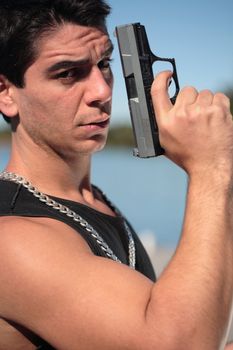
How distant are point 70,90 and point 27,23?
0.30m

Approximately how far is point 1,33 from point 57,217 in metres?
0.75

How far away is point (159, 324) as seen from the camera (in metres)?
1.47

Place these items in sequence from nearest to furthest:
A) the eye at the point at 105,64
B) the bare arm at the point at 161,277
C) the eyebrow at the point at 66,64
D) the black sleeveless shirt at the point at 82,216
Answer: the bare arm at the point at 161,277 → the black sleeveless shirt at the point at 82,216 → the eyebrow at the point at 66,64 → the eye at the point at 105,64

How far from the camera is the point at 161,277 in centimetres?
154

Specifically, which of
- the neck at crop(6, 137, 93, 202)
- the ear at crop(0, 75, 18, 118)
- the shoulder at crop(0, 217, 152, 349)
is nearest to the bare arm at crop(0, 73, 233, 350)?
the shoulder at crop(0, 217, 152, 349)

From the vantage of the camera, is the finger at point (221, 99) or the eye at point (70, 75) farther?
the eye at point (70, 75)

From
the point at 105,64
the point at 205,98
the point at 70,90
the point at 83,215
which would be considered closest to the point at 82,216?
the point at 83,215

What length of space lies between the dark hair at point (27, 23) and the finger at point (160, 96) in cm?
54

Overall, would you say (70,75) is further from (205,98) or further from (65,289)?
(65,289)

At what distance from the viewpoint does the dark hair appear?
2.07m

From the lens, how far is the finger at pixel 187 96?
1.67 m

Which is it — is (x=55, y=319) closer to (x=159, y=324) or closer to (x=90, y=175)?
(x=159, y=324)

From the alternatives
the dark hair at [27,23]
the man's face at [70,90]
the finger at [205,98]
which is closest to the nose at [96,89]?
the man's face at [70,90]

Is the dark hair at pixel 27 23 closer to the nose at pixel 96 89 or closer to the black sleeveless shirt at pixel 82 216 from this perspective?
the nose at pixel 96 89
